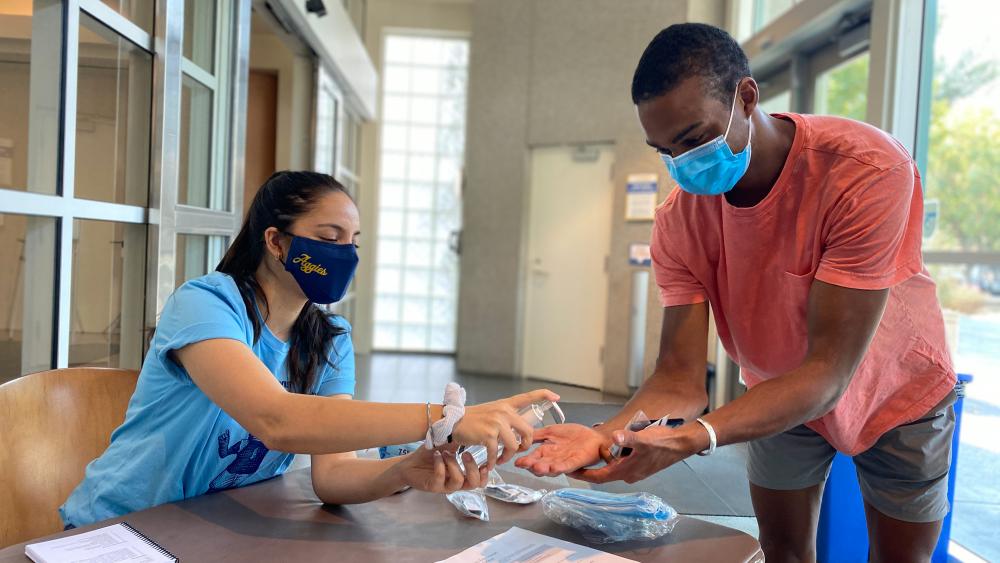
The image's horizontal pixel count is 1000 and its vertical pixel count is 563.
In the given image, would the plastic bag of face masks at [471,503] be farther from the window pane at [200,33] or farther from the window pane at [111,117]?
the window pane at [200,33]

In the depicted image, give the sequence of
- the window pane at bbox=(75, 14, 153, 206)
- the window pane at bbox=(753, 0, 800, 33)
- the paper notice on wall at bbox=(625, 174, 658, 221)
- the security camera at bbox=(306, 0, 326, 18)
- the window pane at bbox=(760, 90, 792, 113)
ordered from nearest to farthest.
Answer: the window pane at bbox=(75, 14, 153, 206), the security camera at bbox=(306, 0, 326, 18), the window pane at bbox=(753, 0, 800, 33), the window pane at bbox=(760, 90, 792, 113), the paper notice on wall at bbox=(625, 174, 658, 221)

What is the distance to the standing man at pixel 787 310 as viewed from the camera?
126cm

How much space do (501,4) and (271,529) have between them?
6.72 metres

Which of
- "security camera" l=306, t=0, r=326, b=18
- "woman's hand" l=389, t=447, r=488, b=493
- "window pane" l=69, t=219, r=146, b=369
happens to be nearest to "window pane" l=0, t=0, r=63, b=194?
"window pane" l=69, t=219, r=146, b=369

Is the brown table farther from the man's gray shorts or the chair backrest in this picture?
the man's gray shorts

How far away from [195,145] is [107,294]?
89 centimetres

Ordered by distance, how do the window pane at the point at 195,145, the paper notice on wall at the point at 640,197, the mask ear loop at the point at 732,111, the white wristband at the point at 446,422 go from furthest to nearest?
the paper notice on wall at the point at 640,197
the window pane at the point at 195,145
the mask ear loop at the point at 732,111
the white wristband at the point at 446,422

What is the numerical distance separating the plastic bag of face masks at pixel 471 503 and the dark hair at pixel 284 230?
422mm

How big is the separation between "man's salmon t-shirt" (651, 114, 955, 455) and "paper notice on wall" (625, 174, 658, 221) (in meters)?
4.54

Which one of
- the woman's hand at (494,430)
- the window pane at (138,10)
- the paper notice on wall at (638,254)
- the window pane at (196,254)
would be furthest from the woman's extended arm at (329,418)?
the paper notice on wall at (638,254)

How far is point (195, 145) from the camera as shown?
9.52 ft

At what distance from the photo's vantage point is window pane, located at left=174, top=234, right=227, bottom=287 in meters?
2.80

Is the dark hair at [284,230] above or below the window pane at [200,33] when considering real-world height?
below

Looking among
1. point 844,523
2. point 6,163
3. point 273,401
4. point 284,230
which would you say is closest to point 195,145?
point 6,163
